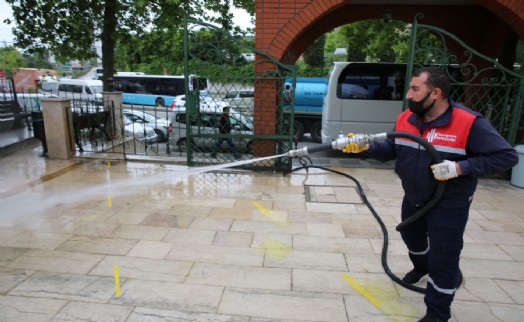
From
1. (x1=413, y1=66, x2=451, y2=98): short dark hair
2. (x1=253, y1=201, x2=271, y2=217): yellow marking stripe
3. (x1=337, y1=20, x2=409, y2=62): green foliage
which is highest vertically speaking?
(x1=337, y1=20, x2=409, y2=62): green foliage

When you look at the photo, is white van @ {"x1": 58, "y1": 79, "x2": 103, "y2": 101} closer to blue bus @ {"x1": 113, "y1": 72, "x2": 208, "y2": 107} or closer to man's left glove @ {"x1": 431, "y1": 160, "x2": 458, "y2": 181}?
blue bus @ {"x1": 113, "y1": 72, "x2": 208, "y2": 107}

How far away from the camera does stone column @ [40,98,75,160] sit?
7547mm

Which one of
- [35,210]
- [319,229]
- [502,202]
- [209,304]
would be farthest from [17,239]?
[502,202]

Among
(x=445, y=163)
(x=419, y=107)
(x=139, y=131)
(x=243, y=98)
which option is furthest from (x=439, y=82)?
(x=139, y=131)

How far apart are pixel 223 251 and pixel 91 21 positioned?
34.6 feet

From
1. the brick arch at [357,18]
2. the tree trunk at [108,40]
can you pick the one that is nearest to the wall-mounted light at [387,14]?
the brick arch at [357,18]

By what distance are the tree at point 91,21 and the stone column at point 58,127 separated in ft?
11.0

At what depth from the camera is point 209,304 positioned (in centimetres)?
308

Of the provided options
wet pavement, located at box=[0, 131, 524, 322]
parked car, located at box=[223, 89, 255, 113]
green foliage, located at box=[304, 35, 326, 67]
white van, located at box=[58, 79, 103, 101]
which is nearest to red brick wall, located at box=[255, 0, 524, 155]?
parked car, located at box=[223, 89, 255, 113]

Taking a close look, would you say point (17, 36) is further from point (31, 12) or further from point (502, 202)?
point (502, 202)

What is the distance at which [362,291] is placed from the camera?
3.31m

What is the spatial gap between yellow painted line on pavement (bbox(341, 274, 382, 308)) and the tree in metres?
8.93

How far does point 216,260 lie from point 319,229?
1510 millimetres

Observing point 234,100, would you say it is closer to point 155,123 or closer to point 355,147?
point 355,147
